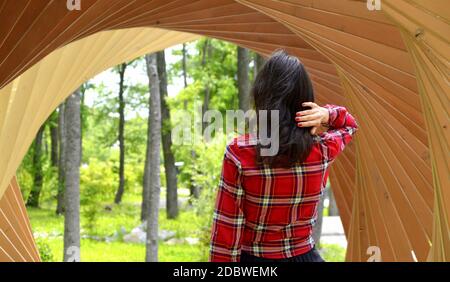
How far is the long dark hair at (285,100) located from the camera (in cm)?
192

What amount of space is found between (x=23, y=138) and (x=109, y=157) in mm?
13625

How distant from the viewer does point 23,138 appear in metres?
4.62

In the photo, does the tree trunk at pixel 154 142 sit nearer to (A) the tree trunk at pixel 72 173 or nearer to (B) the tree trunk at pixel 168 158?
(A) the tree trunk at pixel 72 173

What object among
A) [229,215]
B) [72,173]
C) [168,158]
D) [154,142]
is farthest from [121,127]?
[229,215]

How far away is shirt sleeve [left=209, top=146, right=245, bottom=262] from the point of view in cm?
192

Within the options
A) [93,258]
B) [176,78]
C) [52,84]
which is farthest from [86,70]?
[176,78]

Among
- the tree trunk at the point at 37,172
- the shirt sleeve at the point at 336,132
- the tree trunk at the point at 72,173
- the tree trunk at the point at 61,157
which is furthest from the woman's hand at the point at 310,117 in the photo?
the tree trunk at the point at 37,172

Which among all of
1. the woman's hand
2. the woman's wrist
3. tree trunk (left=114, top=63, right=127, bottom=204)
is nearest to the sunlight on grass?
tree trunk (left=114, top=63, right=127, bottom=204)

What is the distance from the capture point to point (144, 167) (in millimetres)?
13484

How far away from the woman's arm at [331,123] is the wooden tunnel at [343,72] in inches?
12.5

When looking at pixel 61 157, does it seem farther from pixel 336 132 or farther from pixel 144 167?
pixel 336 132

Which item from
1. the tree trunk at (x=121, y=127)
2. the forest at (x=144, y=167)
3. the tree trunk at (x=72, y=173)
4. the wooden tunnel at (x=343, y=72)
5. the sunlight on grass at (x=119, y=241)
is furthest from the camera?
the tree trunk at (x=121, y=127)

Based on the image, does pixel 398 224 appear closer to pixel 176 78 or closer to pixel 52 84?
pixel 52 84

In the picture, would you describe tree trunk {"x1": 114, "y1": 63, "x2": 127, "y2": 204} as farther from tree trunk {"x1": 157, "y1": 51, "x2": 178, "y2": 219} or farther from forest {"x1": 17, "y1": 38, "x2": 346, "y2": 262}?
tree trunk {"x1": 157, "y1": 51, "x2": 178, "y2": 219}
